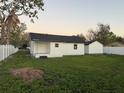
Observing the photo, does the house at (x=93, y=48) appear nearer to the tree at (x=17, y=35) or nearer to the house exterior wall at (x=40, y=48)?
the house exterior wall at (x=40, y=48)

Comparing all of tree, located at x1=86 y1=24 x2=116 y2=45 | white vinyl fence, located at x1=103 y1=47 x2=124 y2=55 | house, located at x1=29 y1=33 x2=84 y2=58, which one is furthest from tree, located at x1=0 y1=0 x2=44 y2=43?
tree, located at x1=86 y1=24 x2=116 y2=45

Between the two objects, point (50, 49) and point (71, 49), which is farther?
point (71, 49)

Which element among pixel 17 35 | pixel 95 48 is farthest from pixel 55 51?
pixel 17 35

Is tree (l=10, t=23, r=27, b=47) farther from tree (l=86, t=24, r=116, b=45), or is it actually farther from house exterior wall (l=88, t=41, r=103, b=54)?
tree (l=86, t=24, r=116, b=45)

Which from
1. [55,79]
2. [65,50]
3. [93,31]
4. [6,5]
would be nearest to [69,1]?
[6,5]

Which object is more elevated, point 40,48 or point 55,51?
point 40,48

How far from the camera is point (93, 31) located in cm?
8800

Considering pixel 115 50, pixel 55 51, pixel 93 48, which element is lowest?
pixel 55 51

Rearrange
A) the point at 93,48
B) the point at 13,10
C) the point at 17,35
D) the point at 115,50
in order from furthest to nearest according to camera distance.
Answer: the point at 17,35 < the point at 93,48 < the point at 115,50 < the point at 13,10

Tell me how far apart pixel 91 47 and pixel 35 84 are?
36.4 m

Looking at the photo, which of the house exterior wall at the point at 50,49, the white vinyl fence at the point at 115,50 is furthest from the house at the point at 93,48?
the house exterior wall at the point at 50,49

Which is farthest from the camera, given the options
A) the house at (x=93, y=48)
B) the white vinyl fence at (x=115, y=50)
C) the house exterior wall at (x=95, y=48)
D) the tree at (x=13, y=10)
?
the house exterior wall at (x=95, y=48)

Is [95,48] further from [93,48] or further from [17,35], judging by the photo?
[17,35]

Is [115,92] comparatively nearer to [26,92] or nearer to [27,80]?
[26,92]
